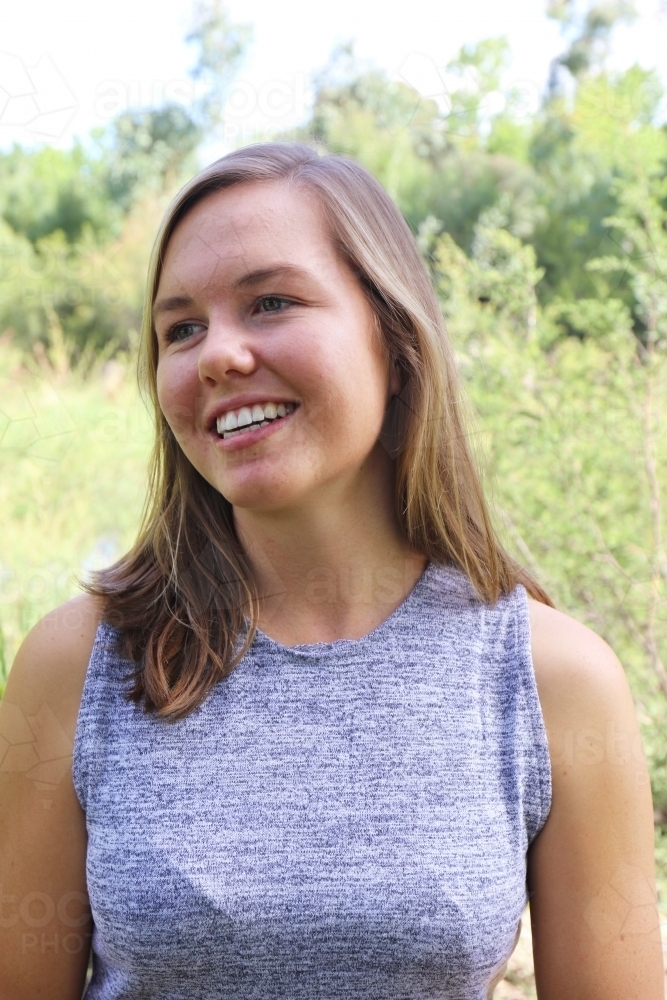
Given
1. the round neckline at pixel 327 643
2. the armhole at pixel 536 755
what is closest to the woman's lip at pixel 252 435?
the round neckline at pixel 327 643

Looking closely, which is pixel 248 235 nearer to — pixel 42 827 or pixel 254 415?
pixel 254 415

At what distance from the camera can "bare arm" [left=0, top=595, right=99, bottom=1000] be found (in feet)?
3.47

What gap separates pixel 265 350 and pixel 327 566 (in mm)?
295

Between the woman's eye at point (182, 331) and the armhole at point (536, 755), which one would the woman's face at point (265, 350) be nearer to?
the woman's eye at point (182, 331)

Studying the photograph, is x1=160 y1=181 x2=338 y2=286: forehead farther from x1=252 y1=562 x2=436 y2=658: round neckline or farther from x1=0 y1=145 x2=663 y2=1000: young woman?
x1=252 y1=562 x2=436 y2=658: round neckline

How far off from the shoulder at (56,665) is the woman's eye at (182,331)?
345mm

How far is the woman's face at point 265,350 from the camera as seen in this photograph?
1020mm

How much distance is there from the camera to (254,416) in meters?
1.02

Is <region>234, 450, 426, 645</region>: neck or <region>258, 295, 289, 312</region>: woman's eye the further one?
<region>234, 450, 426, 645</region>: neck

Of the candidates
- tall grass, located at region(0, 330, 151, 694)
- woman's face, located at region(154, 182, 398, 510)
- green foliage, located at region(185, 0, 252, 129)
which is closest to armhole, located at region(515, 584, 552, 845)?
woman's face, located at region(154, 182, 398, 510)

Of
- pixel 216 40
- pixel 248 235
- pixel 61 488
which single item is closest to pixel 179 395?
pixel 248 235

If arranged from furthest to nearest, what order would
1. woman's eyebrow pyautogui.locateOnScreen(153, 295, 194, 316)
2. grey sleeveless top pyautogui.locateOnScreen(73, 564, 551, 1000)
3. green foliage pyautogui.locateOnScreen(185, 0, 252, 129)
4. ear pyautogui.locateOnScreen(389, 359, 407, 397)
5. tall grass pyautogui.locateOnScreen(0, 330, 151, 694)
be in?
green foliage pyautogui.locateOnScreen(185, 0, 252, 129)
tall grass pyautogui.locateOnScreen(0, 330, 151, 694)
ear pyautogui.locateOnScreen(389, 359, 407, 397)
woman's eyebrow pyautogui.locateOnScreen(153, 295, 194, 316)
grey sleeveless top pyautogui.locateOnScreen(73, 564, 551, 1000)

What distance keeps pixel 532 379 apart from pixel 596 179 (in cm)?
439

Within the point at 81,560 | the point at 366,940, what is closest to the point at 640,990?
the point at 366,940
